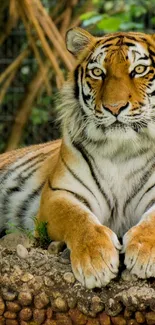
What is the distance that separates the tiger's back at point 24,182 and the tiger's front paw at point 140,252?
42.8 inches

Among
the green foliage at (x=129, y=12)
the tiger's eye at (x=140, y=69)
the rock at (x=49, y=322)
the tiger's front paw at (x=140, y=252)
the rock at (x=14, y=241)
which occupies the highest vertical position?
the tiger's eye at (x=140, y=69)

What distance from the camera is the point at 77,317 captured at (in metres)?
2.72

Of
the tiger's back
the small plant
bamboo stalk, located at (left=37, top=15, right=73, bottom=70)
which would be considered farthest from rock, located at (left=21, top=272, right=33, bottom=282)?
bamboo stalk, located at (left=37, top=15, right=73, bottom=70)

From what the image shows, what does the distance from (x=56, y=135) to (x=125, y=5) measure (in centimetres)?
135

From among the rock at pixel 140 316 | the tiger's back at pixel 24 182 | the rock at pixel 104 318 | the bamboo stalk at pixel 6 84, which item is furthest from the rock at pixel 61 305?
the bamboo stalk at pixel 6 84

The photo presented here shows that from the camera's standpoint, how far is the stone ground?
105 inches

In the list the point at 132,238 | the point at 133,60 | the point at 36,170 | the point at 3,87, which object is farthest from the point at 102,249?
the point at 3,87

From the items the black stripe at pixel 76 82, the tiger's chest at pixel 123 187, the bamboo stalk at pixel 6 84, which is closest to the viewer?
the tiger's chest at pixel 123 187

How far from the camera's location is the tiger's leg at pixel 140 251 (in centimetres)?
Result: 274

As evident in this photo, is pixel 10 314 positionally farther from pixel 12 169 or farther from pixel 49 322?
pixel 12 169

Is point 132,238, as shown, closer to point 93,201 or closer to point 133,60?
point 93,201

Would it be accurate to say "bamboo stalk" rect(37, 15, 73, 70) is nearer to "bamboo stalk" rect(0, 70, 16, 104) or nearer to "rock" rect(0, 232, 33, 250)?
"bamboo stalk" rect(0, 70, 16, 104)

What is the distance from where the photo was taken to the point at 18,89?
306 inches

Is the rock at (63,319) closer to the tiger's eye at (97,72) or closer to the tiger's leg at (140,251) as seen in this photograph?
the tiger's leg at (140,251)
